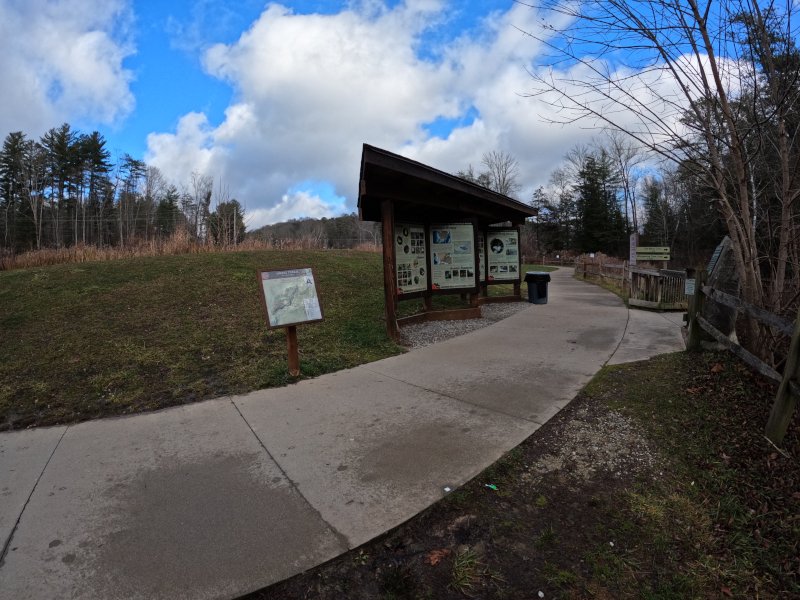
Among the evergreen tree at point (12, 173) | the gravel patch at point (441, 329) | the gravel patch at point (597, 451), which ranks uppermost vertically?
the evergreen tree at point (12, 173)

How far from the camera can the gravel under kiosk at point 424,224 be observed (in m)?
7.34

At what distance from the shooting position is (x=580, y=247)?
62.2 metres

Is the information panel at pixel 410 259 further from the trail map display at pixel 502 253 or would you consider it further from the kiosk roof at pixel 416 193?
the trail map display at pixel 502 253

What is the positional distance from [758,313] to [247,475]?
15.1 ft

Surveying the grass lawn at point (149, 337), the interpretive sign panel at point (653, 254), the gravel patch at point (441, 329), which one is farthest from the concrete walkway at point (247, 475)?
the interpretive sign panel at point (653, 254)

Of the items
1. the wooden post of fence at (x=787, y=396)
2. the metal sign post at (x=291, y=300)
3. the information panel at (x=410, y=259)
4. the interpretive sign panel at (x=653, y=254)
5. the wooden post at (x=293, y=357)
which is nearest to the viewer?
the wooden post of fence at (x=787, y=396)

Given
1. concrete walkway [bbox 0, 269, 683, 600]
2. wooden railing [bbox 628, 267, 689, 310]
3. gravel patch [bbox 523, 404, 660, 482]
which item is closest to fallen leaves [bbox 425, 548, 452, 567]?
concrete walkway [bbox 0, 269, 683, 600]

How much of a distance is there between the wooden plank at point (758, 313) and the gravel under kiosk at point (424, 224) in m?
4.60

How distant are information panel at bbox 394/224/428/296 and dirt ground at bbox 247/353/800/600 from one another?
5416mm

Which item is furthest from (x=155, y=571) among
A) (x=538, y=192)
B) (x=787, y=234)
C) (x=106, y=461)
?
(x=538, y=192)

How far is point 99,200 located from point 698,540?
55.7m

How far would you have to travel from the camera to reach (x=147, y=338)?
22.5ft

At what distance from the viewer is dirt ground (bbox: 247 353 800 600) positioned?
216 centimetres

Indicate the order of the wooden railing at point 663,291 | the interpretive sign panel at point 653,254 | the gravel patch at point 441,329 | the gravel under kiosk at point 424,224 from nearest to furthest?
the gravel under kiosk at point 424,224 → the gravel patch at point 441,329 → the wooden railing at point 663,291 → the interpretive sign panel at point 653,254
